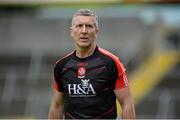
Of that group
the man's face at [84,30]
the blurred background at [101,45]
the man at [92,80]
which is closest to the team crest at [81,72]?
the man at [92,80]

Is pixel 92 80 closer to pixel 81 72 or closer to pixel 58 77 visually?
pixel 81 72

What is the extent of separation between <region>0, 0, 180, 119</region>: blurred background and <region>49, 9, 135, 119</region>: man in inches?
225

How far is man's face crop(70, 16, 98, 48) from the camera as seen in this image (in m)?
3.49

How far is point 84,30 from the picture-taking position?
3.48 m

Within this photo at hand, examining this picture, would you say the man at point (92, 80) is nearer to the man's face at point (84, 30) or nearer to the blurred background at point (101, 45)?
the man's face at point (84, 30)

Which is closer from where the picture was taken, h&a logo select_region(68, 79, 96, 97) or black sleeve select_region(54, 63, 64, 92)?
h&a logo select_region(68, 79, 96, 97)

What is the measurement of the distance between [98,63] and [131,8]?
8.30 meters

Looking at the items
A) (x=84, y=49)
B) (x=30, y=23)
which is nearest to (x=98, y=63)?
(x=84, y=49)

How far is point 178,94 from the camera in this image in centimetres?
1000

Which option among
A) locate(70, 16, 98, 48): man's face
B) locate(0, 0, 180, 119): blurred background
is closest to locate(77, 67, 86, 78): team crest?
locate(70, 16, 98, 48): man's face

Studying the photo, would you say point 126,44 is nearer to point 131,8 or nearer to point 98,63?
point 131,8

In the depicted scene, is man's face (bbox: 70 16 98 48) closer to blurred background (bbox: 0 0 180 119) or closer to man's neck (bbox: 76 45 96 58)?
man's neck (bbox: 76 45 96 58)

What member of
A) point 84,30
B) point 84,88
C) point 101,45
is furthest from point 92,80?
point 101,45

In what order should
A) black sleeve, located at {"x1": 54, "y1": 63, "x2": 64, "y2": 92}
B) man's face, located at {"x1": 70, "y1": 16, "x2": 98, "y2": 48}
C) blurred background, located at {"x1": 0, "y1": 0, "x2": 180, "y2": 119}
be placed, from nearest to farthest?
man's face, located at {"x1": 70, "y1": 16, "x2": 98, "y2": 48} < black sleeve, located at {"x1": 54, "y1": 63, "x2": 64, "y2": 92} < blurred background, located at {"x1": 0, "y1": 0, "x2": 180, "y2": 119}
